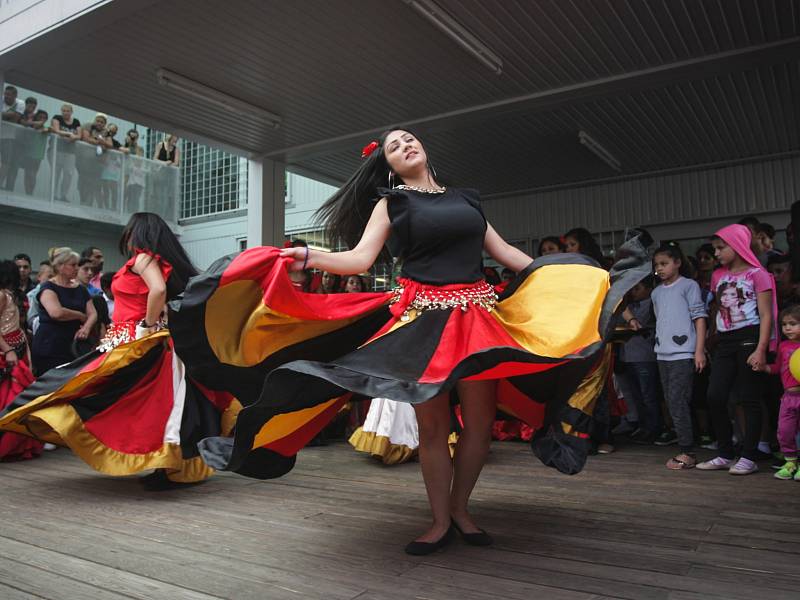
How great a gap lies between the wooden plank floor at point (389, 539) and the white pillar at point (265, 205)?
451 centimetres

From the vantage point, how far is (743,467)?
12.8 ft

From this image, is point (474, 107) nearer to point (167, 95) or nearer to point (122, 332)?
point (167, 95)

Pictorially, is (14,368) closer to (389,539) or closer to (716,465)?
(389,539)

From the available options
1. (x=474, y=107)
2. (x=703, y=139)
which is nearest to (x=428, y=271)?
(x=474, y=107)

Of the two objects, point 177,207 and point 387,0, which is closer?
point 387,0

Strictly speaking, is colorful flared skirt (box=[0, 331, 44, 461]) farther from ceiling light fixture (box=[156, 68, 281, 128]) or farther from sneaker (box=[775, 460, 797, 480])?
sneaker (box=[775, 460, 797, 480])

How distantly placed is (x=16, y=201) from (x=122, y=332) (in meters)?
8.18

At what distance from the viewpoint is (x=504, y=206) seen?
34.7 ft

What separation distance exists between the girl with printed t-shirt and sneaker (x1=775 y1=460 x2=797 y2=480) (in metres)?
0.19

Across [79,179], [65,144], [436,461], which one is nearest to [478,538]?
[436,461]

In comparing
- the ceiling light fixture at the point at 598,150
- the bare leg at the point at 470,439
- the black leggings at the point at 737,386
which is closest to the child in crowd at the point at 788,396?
the black leggings at the point at 737,386

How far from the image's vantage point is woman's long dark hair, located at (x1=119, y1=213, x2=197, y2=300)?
150 inches

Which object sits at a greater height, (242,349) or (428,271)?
(428,271)

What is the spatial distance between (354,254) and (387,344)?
390 mm
